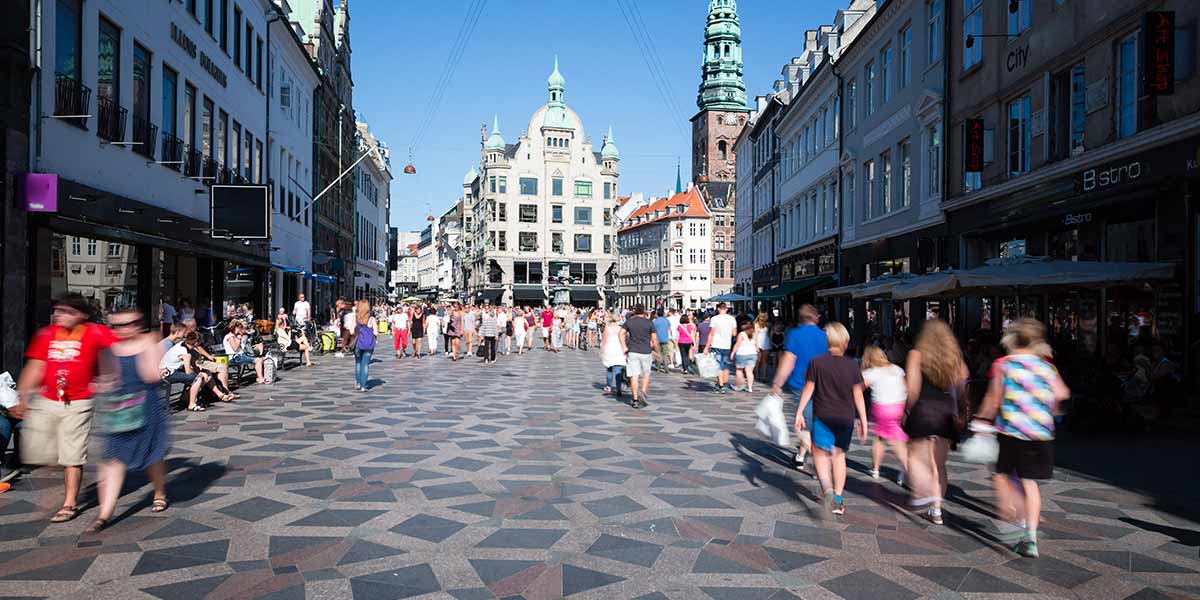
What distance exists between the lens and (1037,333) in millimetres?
6652

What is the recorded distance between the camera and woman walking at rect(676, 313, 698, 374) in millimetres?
23594

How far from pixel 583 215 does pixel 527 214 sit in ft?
19.4

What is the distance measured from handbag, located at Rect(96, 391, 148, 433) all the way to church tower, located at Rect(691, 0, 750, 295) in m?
98.3

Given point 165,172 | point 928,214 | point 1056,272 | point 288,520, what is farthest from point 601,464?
point 928,214

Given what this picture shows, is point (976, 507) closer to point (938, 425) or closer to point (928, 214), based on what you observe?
point (938, 425)

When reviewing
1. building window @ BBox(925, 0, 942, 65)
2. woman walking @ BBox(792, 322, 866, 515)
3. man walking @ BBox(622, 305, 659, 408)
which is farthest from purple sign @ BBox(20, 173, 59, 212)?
building window @ BBox(925, 0, 942, 65)

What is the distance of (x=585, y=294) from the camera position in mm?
90312

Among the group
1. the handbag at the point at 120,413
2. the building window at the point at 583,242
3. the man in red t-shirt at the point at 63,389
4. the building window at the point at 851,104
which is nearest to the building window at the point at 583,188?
the building window at the point at 583,242

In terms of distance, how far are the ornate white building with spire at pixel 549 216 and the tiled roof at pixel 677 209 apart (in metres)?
11.2

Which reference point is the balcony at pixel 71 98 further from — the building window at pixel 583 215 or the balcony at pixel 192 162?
the building window at pixel 583 215

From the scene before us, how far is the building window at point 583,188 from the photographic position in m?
92.8

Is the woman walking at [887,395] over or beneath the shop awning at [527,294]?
beneath

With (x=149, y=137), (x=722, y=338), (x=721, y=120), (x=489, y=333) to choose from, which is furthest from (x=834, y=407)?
(x=721, y=120)

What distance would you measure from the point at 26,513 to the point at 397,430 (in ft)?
17.7
